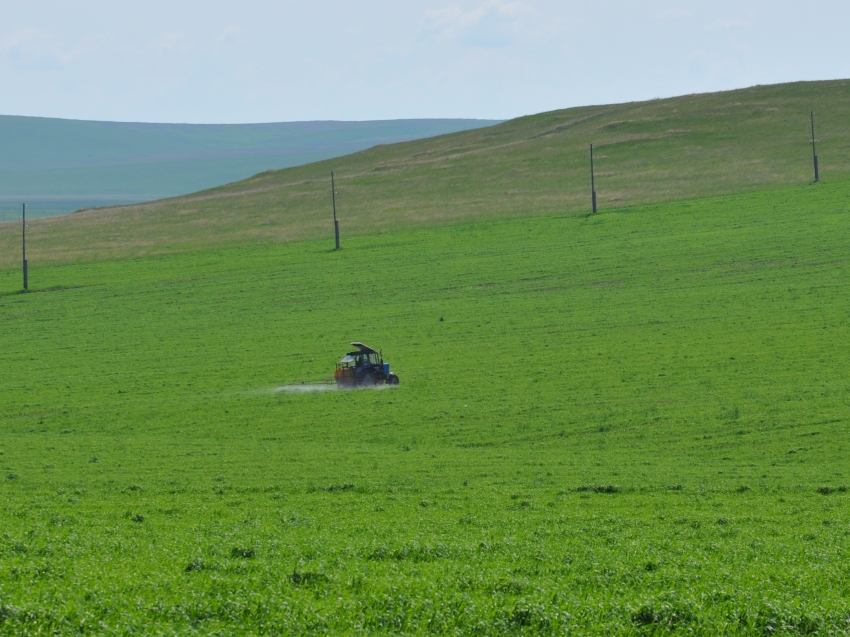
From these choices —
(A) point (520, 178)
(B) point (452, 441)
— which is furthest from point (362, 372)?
(A) point (520, 178)

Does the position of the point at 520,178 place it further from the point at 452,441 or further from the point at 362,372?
the point at 452,441

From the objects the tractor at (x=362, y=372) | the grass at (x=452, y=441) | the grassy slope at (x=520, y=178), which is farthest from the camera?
the grassy slope at (x=520, y=178)

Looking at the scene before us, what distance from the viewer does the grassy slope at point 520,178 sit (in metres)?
77.9

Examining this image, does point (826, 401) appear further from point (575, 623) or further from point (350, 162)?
point (350, 162)

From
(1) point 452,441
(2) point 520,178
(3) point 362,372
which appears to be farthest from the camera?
(2) point 520,178

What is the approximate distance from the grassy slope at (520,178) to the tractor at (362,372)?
4026 cm

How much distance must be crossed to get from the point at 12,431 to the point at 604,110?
100049 mm

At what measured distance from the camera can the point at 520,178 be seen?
8981 centimetres

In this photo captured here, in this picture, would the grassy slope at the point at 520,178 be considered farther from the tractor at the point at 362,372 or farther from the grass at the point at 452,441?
the tractor at the point at 362,372

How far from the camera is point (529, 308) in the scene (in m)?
47.9

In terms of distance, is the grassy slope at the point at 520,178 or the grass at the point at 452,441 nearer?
the grass at the point at 452,441

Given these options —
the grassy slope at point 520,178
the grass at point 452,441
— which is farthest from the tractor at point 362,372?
the grassy slope at point 520,178

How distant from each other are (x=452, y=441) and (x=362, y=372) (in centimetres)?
879

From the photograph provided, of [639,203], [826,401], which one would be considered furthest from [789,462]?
[639,203]
